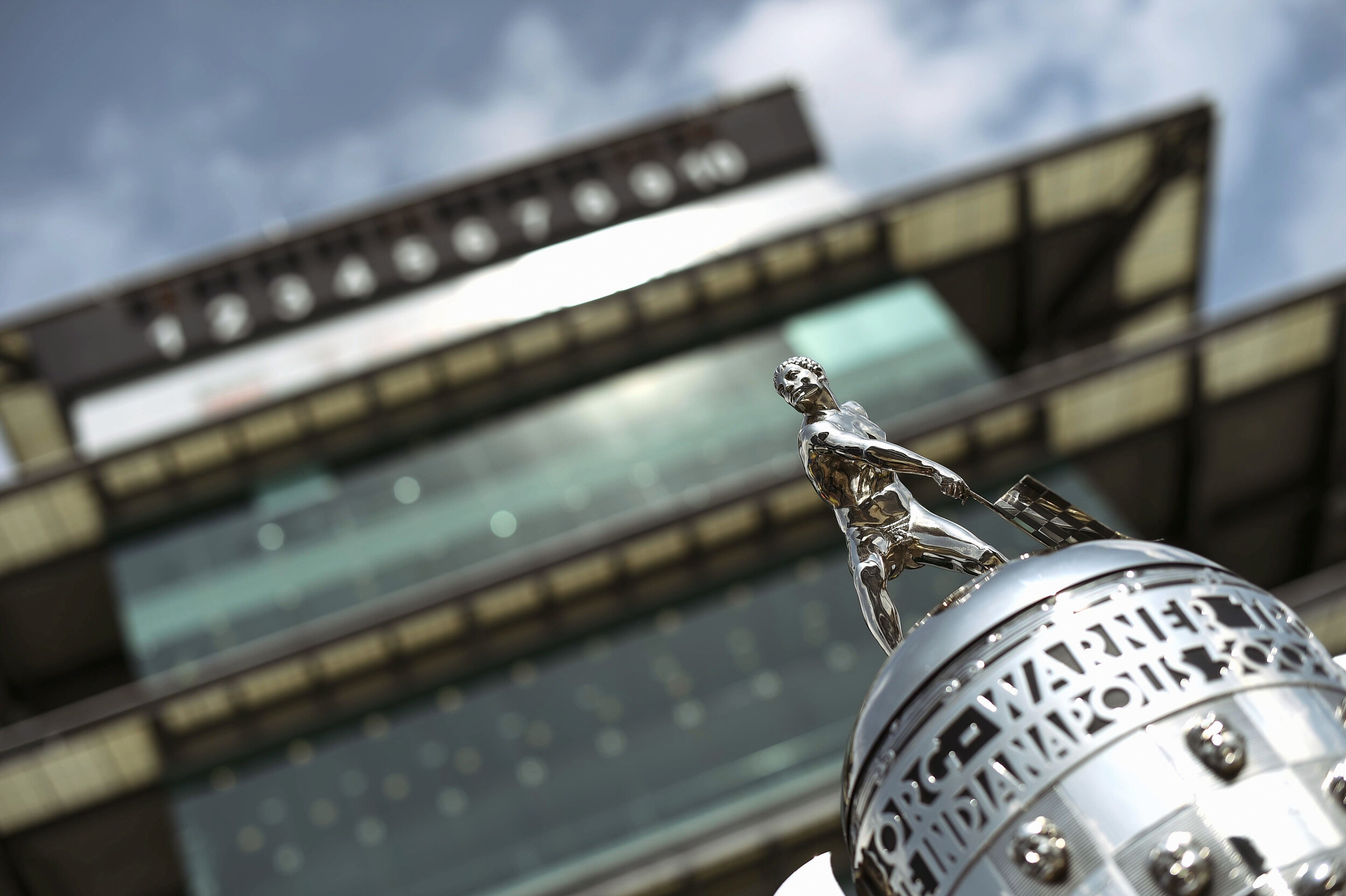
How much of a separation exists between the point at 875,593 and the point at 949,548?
11.4 inches

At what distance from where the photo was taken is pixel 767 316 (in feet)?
87.2

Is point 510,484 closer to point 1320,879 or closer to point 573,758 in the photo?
point 573,758

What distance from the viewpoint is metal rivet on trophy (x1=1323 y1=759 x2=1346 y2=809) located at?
2.97 metres

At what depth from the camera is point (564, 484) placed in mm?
22719

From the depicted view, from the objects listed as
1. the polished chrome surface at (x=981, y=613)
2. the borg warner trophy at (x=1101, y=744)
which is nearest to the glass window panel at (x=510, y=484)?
the polished chrome surface at (x=981, y=613)

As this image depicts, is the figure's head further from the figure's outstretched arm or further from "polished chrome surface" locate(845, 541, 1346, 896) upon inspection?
"polished chrome surface" locate(845, 541, 1346, 896)

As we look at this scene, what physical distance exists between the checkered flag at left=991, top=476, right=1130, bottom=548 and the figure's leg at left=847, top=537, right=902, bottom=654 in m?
0.42

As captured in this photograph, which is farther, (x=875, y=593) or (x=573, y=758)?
(x=573, y=758)

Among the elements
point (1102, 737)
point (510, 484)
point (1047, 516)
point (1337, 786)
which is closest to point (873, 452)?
point (1047, 516)

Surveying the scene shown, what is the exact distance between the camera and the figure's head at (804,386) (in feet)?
14.4

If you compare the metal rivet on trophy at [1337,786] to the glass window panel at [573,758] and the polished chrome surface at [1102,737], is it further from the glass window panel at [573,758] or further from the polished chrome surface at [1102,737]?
the glass window panel at [573,758]

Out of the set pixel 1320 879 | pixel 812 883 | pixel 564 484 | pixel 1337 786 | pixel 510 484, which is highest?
pixel 510 484

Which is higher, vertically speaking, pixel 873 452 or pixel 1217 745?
pixel 873 452

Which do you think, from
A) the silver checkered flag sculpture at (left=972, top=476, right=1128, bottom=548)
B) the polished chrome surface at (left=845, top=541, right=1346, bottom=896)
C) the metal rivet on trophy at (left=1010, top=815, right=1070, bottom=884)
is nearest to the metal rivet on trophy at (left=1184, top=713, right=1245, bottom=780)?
the polished chrome surface at (left=845, top=541, right=1346, bottom=896)
